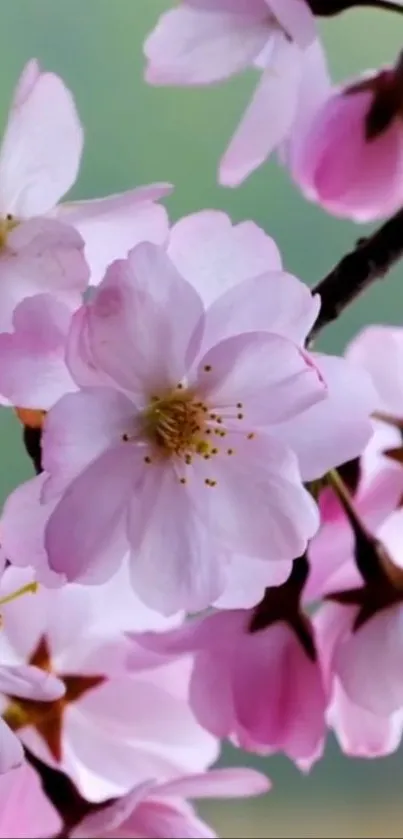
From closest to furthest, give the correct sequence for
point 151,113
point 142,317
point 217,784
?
1. point 142,317
2. point 217,784
3. point 151,113

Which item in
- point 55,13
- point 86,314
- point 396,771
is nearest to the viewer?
point 86,314

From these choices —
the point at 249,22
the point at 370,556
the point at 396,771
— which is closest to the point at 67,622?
the point at 370,556

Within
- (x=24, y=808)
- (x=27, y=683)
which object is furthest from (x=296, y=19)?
(x=24, y=808)

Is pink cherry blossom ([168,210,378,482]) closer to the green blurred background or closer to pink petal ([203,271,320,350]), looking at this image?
pink petal ([203,271,320,350])

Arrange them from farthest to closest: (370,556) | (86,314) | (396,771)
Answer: (396,771)
(370,556)
(86,314)

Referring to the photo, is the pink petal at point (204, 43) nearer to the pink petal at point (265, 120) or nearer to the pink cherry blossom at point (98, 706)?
the pink petal at point (265, 120)

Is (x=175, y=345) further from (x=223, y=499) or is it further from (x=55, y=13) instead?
(x=55, y=13)

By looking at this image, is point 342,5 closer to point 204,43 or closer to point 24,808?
point 204,43

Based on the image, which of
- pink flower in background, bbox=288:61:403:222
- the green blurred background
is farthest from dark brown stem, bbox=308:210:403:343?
the green blurred background
